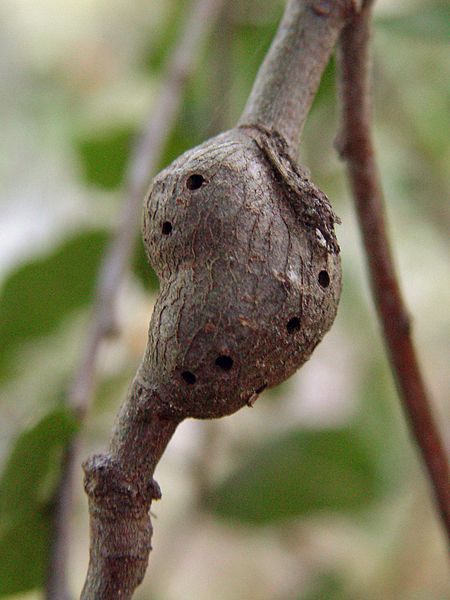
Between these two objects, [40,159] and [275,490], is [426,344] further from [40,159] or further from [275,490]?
[40,159]

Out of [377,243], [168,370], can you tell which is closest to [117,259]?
[377,243]

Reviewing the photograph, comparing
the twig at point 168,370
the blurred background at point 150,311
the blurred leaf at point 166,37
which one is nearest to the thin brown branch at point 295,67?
the twig at point 168,370

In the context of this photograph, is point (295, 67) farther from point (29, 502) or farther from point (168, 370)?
point (29, 502)

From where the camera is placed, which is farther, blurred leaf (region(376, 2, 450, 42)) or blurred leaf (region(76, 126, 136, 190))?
blurred leaf (region(76, 126, 136, 190))

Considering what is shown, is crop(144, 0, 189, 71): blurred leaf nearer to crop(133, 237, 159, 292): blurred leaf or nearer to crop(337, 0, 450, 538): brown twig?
crop(133, 237, 159, 292): blurred leaf

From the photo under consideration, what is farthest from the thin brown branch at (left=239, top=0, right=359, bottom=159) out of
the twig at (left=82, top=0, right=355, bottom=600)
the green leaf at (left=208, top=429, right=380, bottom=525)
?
the green leaf at (left=208, top=429, right=380, bottom=525)

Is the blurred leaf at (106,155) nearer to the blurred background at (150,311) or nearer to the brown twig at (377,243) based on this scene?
the blurred background at (150,311)
